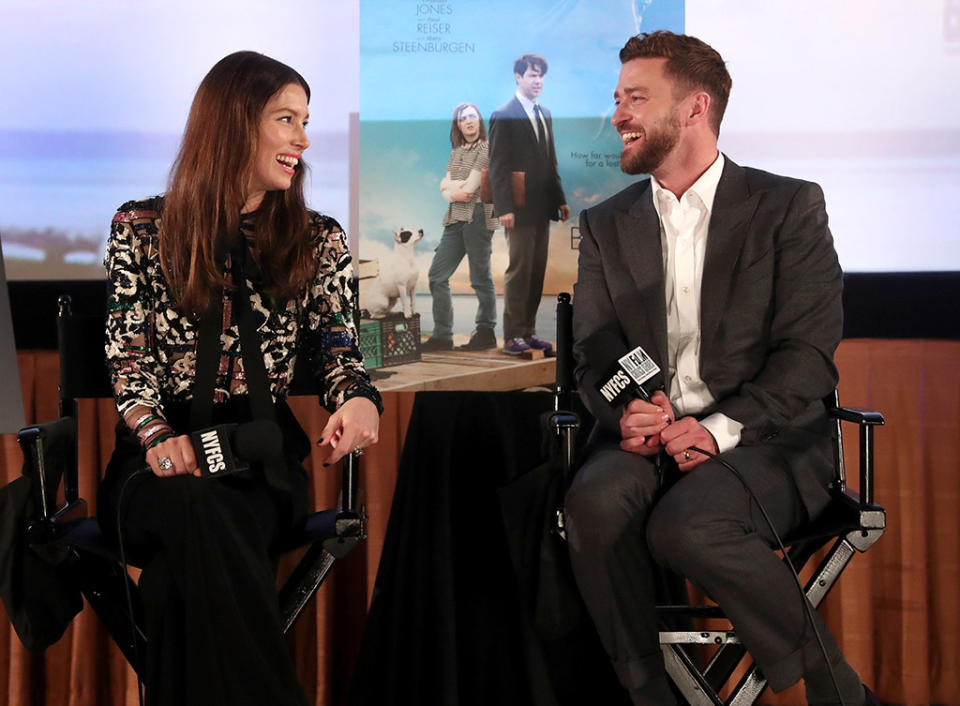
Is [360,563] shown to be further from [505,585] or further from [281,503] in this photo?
[281,503]

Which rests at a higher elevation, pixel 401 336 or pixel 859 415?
pixel 401 336

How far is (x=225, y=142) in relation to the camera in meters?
1.96

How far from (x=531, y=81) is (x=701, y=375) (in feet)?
3.65

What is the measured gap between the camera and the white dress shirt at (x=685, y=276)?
2.07m

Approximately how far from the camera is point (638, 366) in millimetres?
1795

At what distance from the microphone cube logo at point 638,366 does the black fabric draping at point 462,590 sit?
2.67 ft

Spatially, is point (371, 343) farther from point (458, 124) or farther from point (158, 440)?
point (158, 440)


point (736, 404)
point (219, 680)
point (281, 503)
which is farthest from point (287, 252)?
point (736, 404)

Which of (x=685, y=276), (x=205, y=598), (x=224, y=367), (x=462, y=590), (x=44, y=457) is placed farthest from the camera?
(x=462, y=590)

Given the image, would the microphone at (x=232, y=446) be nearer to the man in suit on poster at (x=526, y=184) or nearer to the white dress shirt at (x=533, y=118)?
the man in suit on poster at (x=526, y=184)

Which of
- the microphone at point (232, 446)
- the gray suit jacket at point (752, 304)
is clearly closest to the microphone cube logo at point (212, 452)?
the microphone at point (232, 446)

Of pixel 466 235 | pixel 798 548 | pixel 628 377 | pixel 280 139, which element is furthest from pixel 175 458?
pixel 798 548

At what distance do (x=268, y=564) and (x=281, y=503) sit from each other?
0.53 feet

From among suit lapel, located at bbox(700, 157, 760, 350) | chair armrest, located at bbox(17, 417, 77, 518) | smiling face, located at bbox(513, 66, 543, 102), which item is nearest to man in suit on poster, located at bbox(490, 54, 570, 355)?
smiling face, located at bbox(513, 66, 543, 102)
